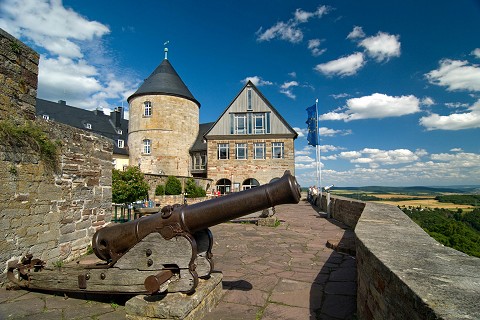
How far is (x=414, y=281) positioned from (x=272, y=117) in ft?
86.1

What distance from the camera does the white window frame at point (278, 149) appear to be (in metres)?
26.7

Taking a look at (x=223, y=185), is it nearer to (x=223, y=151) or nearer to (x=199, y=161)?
(x=223, y=151)

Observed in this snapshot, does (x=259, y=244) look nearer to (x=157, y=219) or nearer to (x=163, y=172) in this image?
(x=157, y=219)

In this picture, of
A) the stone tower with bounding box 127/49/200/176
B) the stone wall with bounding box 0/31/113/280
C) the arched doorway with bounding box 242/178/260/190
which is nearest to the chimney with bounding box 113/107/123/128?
the stone tower with bounding box 127/49/200/176

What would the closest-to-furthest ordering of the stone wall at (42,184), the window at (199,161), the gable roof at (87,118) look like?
the stone wall at (42,184)
the window at (199,161)
the gable roof at (87,118)

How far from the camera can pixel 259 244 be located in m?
6.76

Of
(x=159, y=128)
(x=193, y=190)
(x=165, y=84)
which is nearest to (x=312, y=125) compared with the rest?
(x=193, y=190)

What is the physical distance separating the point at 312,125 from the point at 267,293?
62.0 ft

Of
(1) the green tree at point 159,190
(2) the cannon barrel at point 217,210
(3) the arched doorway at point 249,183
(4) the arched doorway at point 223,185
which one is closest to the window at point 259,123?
(3) the arched doorway at point 249,183

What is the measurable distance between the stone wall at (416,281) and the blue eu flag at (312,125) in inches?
726

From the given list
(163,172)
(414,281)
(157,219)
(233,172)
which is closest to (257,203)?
(157,219)

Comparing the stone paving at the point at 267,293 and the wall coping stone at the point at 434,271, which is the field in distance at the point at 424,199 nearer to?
the stone paving at the point at 267,293

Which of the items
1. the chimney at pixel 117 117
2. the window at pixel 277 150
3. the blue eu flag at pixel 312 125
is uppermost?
the chimney at pixel 117 117

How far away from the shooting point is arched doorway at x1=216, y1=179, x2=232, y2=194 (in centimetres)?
2764
